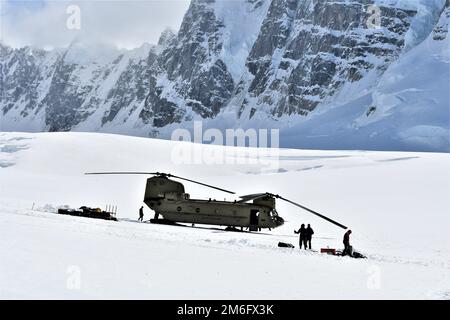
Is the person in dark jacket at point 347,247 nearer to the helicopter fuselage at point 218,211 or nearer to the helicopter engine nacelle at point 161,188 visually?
the helicopter fuselage at point 218,211

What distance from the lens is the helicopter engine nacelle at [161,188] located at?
27359mm

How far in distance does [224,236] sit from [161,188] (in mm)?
6223

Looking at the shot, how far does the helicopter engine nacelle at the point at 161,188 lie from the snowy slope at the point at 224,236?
3066 millimetres

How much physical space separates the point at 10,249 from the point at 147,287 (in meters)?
4.10

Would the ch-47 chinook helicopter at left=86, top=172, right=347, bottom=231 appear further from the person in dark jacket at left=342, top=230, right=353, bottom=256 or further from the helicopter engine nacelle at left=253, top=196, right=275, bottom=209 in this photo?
the person in dark jacket at left=342, top=230, right=353, bottom=256

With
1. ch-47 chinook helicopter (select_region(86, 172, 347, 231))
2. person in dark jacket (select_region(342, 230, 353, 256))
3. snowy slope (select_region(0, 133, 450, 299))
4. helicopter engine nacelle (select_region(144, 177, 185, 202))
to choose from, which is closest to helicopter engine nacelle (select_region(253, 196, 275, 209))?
ch-47 chinook helicopter (select_region(86, 172, 347, 231))

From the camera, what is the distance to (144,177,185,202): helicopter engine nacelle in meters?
27.4

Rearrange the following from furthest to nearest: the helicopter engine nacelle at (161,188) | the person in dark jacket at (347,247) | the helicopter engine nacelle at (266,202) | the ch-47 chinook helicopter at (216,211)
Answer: the helicopter engine nacelle at (161,188) < the helicopter engine nacelle at (266,202) < the ch-47 chinook helicopter at (216,211) < the person in dark jacket at (347,247)

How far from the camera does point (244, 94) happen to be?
197 m

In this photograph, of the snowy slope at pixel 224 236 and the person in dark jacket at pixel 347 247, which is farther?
the person in dark jacket at pixel 347 247

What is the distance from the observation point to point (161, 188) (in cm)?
2741

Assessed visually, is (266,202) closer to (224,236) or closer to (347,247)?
(224,236)

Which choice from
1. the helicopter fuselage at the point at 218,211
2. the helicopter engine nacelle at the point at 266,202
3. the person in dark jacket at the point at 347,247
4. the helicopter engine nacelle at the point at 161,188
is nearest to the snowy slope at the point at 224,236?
the person in dark jacket at the point at 347,247

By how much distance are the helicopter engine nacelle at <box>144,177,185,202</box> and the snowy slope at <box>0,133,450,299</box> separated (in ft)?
10.1
